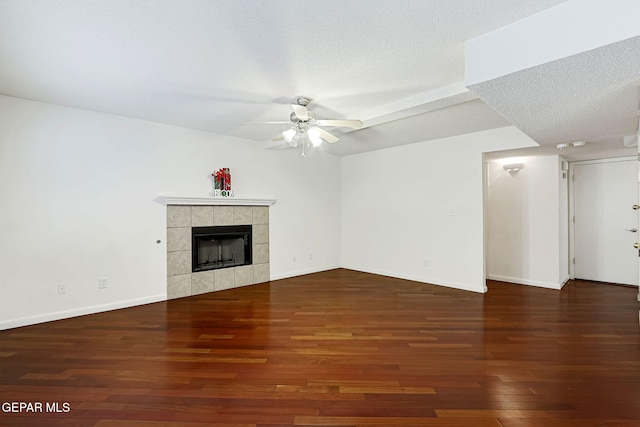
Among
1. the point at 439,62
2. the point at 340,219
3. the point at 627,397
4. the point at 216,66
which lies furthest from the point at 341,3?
the point at 340,219

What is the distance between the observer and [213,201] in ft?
15.8

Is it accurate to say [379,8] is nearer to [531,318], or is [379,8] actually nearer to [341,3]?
[341,3]

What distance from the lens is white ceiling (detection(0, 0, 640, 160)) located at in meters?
1.92

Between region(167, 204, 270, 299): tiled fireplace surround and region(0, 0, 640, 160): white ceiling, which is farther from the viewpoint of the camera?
region(167, 204, 270, 299): tiled fireplace surround

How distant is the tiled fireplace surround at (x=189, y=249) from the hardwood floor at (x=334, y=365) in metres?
0.52

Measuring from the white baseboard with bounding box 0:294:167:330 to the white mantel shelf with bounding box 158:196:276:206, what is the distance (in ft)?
4.41

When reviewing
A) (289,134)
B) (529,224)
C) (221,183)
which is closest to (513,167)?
(529,224)

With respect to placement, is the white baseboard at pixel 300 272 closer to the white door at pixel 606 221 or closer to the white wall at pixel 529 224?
the white wall at pixel 529 224

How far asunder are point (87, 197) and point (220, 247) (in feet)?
6.47

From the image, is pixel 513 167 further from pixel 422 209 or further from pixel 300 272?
pixel 300 272

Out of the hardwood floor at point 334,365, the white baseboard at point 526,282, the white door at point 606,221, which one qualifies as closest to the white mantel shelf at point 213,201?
the hardwood floor at point 334,365

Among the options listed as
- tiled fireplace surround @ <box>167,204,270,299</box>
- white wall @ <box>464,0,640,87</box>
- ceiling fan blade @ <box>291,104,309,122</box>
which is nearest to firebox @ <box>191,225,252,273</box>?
tiled fireplace surround @ <box>167,204,270,299</box>

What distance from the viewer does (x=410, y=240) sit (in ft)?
18.2

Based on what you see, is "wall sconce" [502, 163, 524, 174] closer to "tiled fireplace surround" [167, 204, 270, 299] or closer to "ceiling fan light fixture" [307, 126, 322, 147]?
"ceiling fan light fixture" [307, 126, 322, 147]
